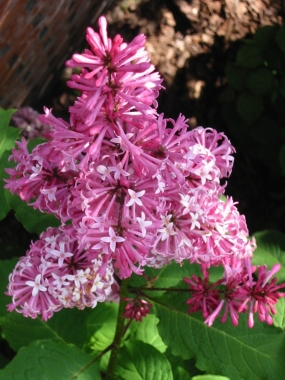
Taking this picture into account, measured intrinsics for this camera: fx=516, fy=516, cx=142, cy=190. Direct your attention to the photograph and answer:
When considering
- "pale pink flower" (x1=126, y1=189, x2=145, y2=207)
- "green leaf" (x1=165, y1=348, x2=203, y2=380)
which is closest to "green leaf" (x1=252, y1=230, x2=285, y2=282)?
"green leaf" (x1=165, y1=348, x2=203, y2=380)

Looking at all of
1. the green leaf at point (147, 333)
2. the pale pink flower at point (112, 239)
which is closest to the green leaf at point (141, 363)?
the green leaf at point (147, 333)

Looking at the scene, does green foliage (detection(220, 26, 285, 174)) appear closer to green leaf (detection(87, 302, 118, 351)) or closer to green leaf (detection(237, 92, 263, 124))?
green leaf (detection(237, 92, 263, 124))

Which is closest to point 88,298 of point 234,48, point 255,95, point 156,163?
point 156,163

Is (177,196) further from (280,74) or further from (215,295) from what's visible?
(280,74)

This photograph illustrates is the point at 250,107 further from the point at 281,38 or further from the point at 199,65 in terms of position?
the point at 199,65

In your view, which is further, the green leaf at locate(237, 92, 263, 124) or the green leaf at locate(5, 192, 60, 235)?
the green leaf at locate(237, 92, 263, 124)

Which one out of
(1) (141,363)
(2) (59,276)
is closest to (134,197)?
(2) (59,276)

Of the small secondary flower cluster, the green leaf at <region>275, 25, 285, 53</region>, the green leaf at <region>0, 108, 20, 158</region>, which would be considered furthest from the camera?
the green leaf at <region>275, 25, 285, 53</region>
